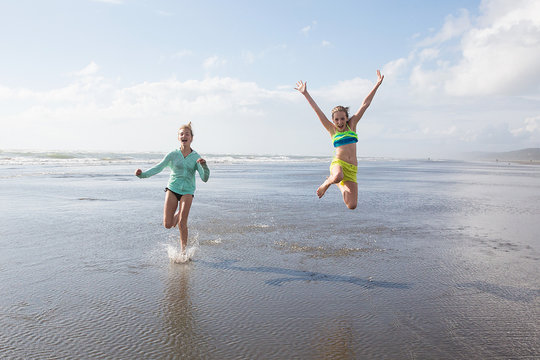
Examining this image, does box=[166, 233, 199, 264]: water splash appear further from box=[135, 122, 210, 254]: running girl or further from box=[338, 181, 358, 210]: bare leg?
box=[338, 181, 358, 210]: bare leg

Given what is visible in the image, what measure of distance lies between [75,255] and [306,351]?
4413 mm

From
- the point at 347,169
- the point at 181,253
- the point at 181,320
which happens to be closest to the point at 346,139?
the point at 347,169

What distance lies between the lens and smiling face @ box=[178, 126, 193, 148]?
6490 millimetres

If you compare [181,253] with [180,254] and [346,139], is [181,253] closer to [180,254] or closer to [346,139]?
[180,254]

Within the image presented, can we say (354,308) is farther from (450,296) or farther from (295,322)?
(450,296)

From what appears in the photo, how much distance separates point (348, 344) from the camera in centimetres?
350

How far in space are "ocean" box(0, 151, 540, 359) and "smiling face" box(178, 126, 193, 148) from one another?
1.89 metres

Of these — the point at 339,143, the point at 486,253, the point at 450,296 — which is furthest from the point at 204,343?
the point at 486,253

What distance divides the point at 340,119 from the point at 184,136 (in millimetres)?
2652

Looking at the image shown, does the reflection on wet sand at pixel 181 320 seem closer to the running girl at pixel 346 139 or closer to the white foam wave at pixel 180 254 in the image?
the white foam wave at pixel 180 254

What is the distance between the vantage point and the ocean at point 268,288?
11.4ft

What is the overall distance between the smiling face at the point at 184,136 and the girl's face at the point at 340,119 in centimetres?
250

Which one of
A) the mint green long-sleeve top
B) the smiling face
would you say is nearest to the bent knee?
the mint green long-sleeve top

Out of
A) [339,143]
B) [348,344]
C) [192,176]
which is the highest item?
[339,143]
